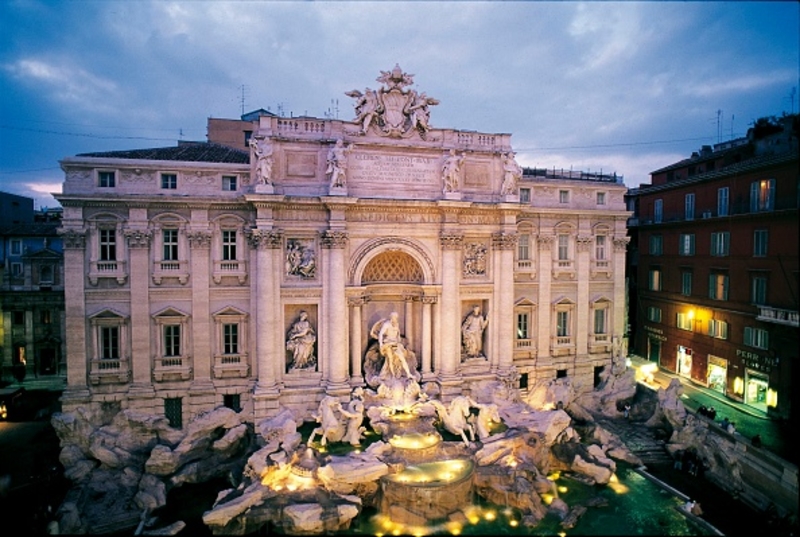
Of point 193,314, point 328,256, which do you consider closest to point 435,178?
point 328,256

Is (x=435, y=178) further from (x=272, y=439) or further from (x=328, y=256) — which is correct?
(x=272, y=439)

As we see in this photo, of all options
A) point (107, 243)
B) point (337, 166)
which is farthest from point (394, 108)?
point (107, 243)

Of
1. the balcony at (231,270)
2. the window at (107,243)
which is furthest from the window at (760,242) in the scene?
the window at (107,243)

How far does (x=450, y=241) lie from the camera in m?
21.4

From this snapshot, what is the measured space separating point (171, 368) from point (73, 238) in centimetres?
629

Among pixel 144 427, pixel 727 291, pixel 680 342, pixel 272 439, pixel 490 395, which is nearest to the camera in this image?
pixel 272 439

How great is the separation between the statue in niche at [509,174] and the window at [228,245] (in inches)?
482

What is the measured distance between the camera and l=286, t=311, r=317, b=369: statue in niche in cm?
2005

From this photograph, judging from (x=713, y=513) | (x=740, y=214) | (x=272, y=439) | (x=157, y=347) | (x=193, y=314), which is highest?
(x=740, y=214)

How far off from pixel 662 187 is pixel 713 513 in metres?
18.7

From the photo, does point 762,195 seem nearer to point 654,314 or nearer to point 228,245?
point 654,314

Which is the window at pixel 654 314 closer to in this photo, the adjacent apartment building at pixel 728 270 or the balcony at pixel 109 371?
the adjacent apartment building at pixel 728 270

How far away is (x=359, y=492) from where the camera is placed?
592 inches

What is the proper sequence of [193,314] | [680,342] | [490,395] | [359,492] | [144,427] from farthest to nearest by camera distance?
[680,342] < [490,395] < [193,314] < [144,427] < [359,492]
